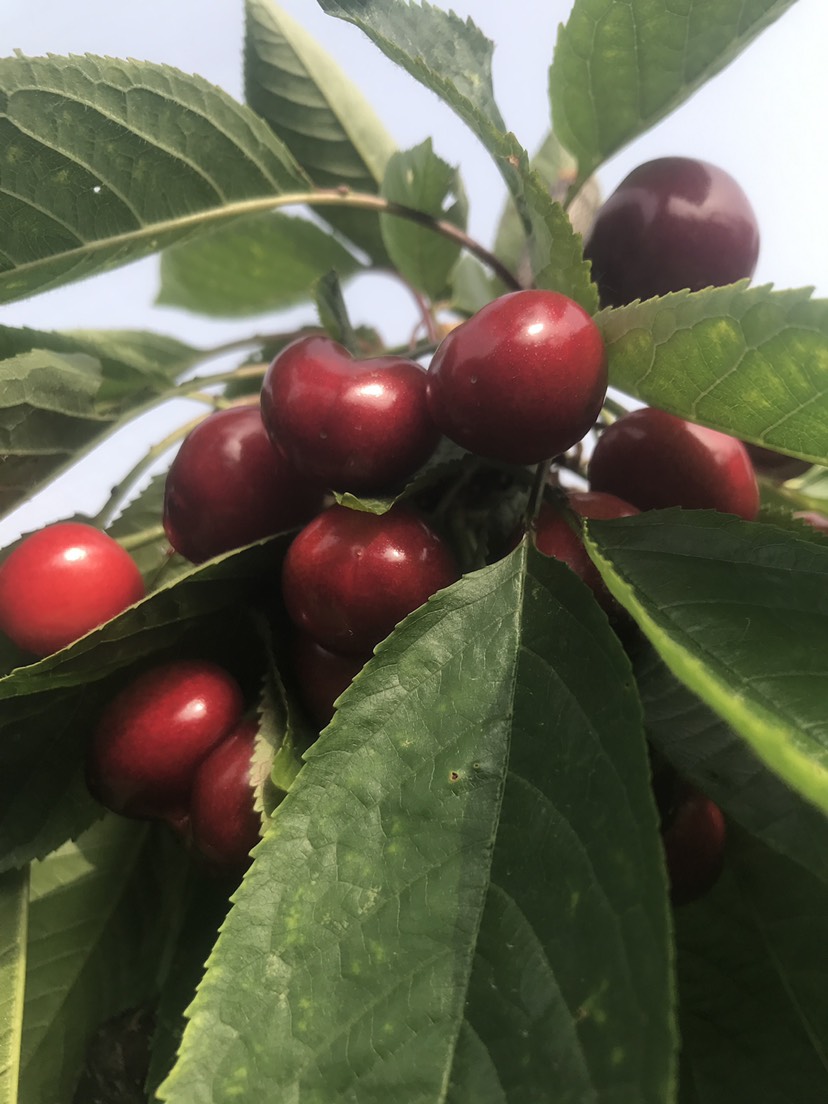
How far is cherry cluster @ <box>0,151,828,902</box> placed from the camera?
37cm

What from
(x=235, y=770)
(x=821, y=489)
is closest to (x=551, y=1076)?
(x=235, y=770)

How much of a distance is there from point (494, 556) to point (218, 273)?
518 millimetres

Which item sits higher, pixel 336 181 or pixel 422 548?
pixel 336 181

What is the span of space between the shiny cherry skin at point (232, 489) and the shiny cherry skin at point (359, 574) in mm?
68

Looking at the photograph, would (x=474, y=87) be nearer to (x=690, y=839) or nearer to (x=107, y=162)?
(x=107, y=162)

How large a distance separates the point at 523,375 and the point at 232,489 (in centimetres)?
17

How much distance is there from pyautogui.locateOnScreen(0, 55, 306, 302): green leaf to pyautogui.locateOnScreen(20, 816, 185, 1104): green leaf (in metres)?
0.33

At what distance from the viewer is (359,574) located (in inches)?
14.7

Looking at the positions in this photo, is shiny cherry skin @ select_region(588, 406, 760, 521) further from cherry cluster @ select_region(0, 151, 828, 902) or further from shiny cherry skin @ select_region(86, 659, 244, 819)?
shiny cherry skin @ select_region(86, 659, 244, 819)

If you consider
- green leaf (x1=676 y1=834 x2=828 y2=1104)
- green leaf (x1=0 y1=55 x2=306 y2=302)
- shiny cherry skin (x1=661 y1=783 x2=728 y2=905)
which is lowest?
green leaf (x1=676 y1=834 x2=828 y2=1104)

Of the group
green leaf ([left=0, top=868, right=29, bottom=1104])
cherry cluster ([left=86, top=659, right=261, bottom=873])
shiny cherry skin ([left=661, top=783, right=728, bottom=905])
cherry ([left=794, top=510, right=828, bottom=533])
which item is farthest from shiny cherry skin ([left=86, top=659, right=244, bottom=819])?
cherry ([left=794, top=510, right=828, bottom=533])

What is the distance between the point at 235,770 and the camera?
15.2 inches

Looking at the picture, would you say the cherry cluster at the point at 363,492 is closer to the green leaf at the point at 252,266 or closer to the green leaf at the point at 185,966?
the green leaf at the point at 185,966

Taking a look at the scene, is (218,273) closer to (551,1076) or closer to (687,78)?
(687,78)
